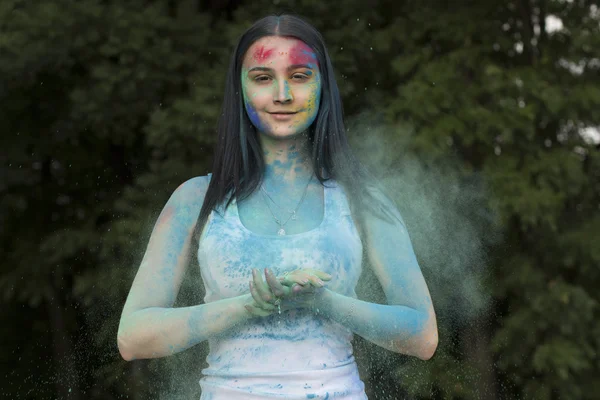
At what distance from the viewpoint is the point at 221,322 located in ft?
7.94

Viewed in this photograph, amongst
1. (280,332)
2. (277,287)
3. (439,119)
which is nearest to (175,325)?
(280,332)

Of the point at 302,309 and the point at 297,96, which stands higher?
the point at 297,96

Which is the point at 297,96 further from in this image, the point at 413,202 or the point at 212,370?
the point at 413,202

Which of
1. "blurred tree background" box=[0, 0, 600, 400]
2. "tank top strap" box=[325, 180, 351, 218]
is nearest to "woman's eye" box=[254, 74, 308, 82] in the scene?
"tank top strap" box=[325, 180, 351, 218]

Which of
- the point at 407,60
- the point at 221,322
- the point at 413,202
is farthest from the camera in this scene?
the point at 407,60

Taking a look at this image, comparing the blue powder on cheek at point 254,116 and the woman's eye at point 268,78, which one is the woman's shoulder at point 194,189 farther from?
the woman's eye at point 268,78

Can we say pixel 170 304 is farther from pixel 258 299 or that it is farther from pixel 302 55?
pixel 302 55

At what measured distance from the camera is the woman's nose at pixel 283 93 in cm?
265

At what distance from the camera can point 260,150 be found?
2.78 metres

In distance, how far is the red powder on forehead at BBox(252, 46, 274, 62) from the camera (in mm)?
2678

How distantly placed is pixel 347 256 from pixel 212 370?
45 centimetres

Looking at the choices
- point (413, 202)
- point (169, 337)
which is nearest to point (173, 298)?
point (169, 337)

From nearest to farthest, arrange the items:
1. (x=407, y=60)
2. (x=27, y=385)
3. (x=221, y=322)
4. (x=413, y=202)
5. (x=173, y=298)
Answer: (x=221, y=322) < (x=173, y=298) < (x=413, y=202) < (x=407, y=60) < (x=27, y=385)

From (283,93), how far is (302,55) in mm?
122
